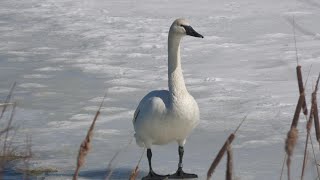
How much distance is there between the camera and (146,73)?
30.3ft

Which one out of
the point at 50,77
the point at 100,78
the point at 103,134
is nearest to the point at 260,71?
the point at 100,78

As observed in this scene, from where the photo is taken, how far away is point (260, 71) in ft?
29.9

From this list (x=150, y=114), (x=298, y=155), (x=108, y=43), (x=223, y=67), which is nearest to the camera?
(x=150, y=114)

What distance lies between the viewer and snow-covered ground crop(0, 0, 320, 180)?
6090mm

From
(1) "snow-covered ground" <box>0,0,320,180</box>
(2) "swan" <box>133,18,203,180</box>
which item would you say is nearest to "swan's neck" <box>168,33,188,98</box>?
(2) "swan" <box>133,18,203,180</box>

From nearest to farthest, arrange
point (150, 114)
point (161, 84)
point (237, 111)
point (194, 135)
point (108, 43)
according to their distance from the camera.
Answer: point (150, 114)
point (194, 135)
point (237, 111)
point (161, 84)
point (108, 43)

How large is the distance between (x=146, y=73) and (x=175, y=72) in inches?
Answer: 135

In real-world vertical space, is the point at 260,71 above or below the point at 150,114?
below

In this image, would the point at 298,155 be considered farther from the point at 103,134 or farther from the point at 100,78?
the point at 100,78

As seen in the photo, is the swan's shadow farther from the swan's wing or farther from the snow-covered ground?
the swan's wing

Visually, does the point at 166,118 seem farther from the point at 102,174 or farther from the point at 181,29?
the point at 181,29

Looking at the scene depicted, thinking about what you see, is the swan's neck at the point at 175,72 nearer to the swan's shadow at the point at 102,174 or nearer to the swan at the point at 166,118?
the swan at the point at 166,118

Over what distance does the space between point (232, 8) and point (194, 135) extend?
22.3 feet

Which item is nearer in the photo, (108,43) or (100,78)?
(100,78)
